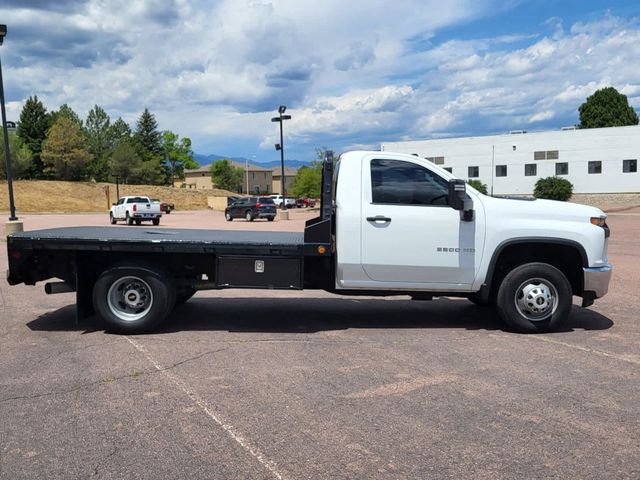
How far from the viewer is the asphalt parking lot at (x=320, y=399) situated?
151 inches

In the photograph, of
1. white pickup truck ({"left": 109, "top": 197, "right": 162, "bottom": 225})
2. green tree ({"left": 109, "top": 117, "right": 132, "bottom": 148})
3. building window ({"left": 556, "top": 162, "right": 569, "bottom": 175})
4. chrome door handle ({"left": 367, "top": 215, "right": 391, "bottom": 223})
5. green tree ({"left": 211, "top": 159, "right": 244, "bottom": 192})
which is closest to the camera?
chrome door handle ({"left": 367, "top": 215, "right": 391, "bottom": 223})

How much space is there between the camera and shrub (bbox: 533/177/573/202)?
55906 millimetres

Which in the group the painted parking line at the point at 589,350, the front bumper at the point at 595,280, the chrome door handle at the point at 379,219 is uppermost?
A: the chrome door handle at the point at 379,219

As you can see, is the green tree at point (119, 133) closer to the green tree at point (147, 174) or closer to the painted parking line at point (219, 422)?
the green tree at point (147, 174)

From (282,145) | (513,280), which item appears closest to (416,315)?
(513,280)

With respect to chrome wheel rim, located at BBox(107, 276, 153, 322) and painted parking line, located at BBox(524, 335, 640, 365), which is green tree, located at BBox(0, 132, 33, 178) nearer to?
chrome wheel rim, located at BBox(107, 276, 153, 322)

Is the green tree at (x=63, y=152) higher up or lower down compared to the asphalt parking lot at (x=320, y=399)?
higher up

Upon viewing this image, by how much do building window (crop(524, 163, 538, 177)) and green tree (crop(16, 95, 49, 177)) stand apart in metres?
68.4

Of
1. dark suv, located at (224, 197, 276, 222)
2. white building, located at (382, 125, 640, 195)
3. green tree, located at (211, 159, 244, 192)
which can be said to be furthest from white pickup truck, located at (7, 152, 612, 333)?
green tree, located at (211, 159, 244, 192)

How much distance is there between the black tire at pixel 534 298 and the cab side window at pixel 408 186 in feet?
4.08

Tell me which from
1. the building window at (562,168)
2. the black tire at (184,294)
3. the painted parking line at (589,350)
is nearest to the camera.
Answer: the painted parking line at (589,350)

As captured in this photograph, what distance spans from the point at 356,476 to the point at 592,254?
15.4 ft

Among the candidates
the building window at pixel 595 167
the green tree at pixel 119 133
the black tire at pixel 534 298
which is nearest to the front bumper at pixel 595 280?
the black tire at pixel 534 298

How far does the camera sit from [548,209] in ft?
23.4
